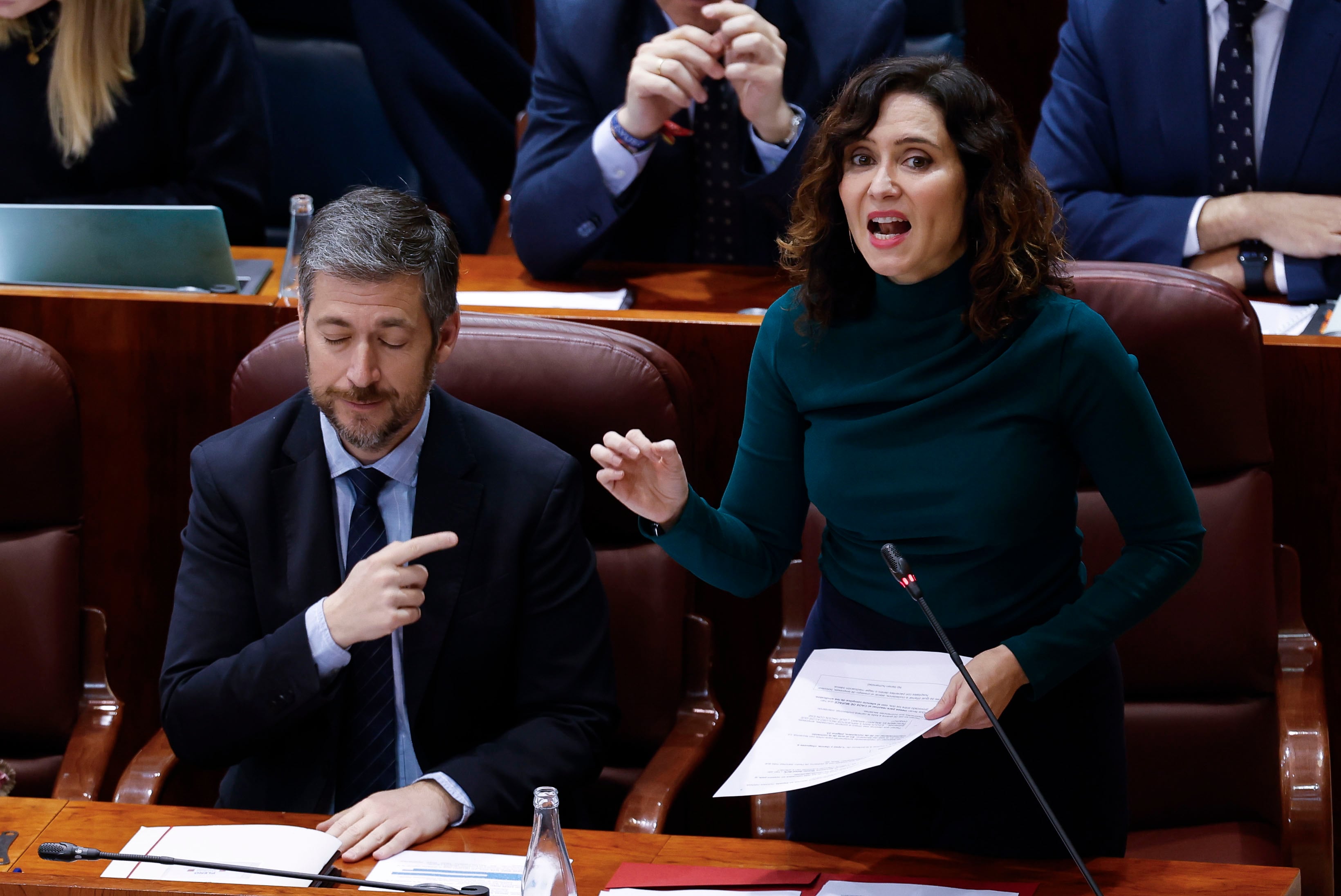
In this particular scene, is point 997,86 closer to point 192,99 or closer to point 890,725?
point 192,99

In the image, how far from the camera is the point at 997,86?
321 cm

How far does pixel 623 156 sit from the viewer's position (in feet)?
7.25

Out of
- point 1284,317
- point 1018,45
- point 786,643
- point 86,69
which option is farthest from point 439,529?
point 1018,45

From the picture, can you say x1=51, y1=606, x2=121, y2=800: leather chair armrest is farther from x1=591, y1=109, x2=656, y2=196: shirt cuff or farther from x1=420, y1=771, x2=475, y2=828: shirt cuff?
x1=591, y1=109, x2=656, y2=196: shirt cuff

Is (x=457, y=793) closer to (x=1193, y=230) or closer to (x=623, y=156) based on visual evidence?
(x=623, y=156)

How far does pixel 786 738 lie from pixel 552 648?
15.8 inches

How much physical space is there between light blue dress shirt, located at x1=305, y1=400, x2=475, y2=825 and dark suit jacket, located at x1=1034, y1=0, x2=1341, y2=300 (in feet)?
3.34

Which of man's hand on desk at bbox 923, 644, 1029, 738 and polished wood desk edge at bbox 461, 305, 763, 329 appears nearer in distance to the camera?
man's hand on desk at bbox 923, 644, 1029, 738

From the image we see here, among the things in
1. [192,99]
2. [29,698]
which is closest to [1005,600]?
[29,698]

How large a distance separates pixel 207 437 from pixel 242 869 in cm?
95

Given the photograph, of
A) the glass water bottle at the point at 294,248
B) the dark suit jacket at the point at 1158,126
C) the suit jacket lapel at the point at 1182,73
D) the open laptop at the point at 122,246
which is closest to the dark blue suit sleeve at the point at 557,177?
the glass water bottle at the point at 294,248

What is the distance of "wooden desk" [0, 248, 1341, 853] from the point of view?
1.88 m

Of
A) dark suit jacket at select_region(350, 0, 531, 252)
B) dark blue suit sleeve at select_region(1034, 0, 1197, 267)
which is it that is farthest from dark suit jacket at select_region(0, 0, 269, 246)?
dark blue suit sleeve at select_region(1034, 0, 1197, 267)

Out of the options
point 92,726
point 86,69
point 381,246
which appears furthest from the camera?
point 86,69
